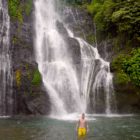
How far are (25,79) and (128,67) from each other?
9.06 meters

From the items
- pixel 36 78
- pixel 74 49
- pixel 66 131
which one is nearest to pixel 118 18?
pixel 74 49

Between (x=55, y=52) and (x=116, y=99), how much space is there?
27.4ft

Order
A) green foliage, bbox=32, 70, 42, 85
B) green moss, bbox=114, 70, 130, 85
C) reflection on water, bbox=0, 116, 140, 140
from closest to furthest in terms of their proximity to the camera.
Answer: reflection on water, bbox=0, 116, 140, 140 → green foliage, bbox=32, 70, 42, 85 → green moss, bbox=114, 70, 130, 85

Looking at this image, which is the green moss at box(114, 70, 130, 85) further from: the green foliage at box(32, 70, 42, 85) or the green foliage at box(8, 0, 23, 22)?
the green foliage at box(8, 0, 23, 22)

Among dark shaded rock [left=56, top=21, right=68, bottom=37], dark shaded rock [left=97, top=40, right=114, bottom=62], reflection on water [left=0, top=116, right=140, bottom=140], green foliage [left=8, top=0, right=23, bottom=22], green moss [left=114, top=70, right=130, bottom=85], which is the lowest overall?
reflection on water [left=0, top=116, right=140, bottom=140]

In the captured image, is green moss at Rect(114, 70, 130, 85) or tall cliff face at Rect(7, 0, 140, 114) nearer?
tall cliff face at Rect(7, 0, 140, 114)

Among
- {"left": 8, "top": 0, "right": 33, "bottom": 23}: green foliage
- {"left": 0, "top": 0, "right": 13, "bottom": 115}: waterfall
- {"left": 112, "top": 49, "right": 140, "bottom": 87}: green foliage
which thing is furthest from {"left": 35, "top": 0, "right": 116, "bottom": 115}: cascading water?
{"left": 0, "top": 0, "right": 13, "bottom": 115}: waterfall

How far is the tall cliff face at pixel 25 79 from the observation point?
2961cm

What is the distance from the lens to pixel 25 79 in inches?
1195

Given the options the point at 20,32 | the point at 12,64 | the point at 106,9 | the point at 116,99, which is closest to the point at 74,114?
the point at 116,99

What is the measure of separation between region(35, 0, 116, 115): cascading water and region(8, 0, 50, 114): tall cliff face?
978 millimetres

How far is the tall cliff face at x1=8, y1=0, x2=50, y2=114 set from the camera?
2961 cm

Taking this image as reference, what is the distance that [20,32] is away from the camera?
33.4m

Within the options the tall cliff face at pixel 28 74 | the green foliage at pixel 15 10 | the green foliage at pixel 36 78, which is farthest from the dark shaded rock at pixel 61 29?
the green foliage at pixel 36 78
